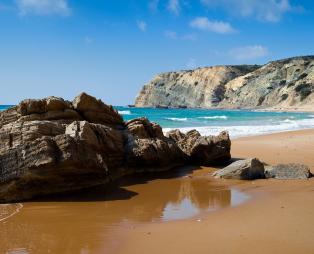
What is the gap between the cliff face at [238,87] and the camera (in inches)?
4018

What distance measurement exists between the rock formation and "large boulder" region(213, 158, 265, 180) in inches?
77.7

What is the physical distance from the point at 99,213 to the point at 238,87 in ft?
386

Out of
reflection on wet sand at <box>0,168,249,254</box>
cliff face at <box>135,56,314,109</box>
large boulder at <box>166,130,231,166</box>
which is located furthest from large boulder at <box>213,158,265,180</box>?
cliff face at <box>135,56,314,109</box>

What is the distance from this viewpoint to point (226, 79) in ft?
426

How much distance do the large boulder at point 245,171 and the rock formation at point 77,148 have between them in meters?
1.97

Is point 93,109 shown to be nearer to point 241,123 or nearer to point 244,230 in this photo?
point 244,230

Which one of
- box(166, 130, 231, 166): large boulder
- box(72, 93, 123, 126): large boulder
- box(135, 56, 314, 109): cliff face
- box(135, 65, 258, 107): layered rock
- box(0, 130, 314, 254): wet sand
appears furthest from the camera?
box(135, 65, 258, 107): layered rock

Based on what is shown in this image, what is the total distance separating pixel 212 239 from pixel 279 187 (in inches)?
163

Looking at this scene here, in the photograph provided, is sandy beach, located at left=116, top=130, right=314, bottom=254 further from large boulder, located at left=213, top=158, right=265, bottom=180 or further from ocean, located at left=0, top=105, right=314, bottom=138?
ocean, located at left=0, top=105, right=314, bottom=138

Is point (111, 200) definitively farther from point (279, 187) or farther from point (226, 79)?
point (226, 79)

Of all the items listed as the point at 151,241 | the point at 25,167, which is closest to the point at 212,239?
the point at 151,241

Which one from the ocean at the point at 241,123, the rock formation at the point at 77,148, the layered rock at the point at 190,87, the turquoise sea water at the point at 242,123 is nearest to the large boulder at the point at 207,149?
the rock formation at the point at 77,148

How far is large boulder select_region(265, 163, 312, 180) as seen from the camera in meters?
10.4

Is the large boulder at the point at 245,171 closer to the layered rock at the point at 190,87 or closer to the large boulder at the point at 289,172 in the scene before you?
the large boulder at the point at 289,172
